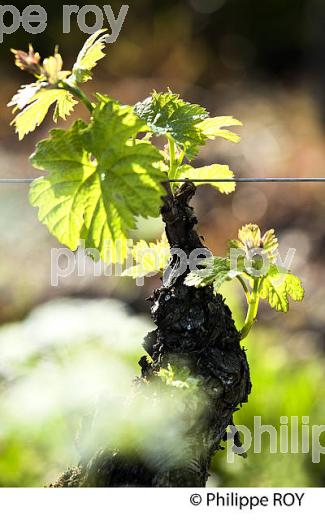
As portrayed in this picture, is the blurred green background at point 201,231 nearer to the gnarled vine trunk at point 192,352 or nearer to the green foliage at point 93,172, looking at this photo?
the gnarled vine trunk at point 192,352

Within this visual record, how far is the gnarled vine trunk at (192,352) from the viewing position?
77cm

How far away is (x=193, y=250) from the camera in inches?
31.9

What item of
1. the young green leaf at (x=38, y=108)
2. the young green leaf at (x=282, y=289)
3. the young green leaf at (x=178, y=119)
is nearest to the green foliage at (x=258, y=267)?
the young green leaf at (x=282, y=289)

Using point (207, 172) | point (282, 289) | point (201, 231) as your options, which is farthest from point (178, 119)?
point (201, 231)

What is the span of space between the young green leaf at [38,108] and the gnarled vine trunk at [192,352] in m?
0.15

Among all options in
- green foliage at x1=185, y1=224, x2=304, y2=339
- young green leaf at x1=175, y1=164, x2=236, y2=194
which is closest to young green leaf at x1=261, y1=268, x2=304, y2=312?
green foliage at x1=185, y1=224, x2=304, y2=339

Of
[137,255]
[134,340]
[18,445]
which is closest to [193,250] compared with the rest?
[137,255]

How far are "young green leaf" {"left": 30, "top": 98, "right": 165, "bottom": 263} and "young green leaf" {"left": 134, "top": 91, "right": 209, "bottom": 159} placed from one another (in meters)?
0.06

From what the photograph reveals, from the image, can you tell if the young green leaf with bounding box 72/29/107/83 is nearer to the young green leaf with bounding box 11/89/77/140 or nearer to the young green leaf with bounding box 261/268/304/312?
the young green leaf with bounding box 11/89/77/140

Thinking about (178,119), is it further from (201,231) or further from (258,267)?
(201,231)

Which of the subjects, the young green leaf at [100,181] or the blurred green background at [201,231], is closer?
the young green leaf at [100,181]

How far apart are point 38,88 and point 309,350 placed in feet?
6.90

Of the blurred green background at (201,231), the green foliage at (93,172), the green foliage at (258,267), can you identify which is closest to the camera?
the green foliage at (93,172)

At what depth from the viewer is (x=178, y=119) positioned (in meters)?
0.76
